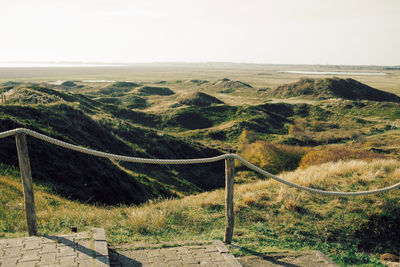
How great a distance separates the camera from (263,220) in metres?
7.13

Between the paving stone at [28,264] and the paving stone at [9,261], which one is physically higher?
the paving stone at [9,261]

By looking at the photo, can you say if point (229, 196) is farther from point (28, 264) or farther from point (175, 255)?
point (28, 264)

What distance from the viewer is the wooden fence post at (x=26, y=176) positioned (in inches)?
174

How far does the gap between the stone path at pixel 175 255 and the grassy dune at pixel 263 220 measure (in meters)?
0.47

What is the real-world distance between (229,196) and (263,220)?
2.10 meters

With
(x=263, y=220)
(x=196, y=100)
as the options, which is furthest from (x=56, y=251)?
(x=196, y=100)

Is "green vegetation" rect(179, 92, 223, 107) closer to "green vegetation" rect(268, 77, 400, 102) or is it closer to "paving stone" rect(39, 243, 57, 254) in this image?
"green vegetation" rect(268, 77, 400, 102)

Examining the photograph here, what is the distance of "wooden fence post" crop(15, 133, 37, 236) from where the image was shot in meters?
4.41

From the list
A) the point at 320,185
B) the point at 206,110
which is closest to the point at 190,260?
Answer: the point at 320,185

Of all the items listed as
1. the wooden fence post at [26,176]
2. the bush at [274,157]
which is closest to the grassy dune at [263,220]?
the wooden fence post at [26,176]

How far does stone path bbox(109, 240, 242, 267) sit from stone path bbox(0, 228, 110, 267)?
33 cm

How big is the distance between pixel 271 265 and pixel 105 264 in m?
2.62

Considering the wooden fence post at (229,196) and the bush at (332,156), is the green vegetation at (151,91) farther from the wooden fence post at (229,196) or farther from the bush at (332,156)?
the wooden fence post at (229,196)

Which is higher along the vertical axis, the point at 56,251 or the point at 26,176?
the point at 26,176
